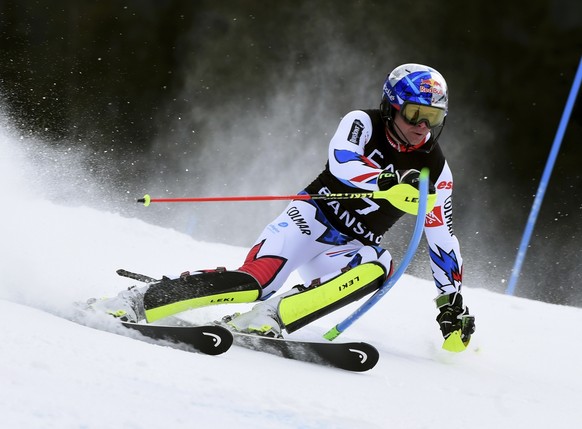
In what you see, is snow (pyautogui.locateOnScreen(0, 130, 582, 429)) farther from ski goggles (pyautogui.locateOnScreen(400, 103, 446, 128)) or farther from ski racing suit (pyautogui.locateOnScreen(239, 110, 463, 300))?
ski goggles (pyautogui.locateOnScreen(400, 103, 446, 128))

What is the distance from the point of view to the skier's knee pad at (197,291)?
10.6ft

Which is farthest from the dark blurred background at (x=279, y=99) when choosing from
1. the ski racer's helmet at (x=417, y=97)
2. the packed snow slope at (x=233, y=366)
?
the ski racer's helmet at (x=417, y=97)

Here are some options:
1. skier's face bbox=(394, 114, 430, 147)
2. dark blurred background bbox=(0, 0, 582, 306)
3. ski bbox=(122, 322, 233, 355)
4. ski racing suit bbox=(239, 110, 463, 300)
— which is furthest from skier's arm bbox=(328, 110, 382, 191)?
dark blurred background bbox=(0, 0, 582, 306)

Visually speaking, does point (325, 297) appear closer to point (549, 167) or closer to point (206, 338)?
point (206, 338)

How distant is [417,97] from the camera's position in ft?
11.9

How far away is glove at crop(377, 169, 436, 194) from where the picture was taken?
3.31 metres

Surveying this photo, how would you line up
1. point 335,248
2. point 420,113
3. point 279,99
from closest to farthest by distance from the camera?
point 420,113 < point 335,248 < point 279,99

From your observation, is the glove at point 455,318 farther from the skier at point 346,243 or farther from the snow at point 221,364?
the snow at point 221,364

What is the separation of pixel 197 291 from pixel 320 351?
576mm

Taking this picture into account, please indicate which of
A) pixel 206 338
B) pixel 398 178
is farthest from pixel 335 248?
pixel 206 338

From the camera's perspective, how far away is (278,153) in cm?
934

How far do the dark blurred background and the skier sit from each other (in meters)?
4.68

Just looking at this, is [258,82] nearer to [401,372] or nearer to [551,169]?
[551,169]

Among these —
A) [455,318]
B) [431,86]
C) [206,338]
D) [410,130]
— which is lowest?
[206,338]
